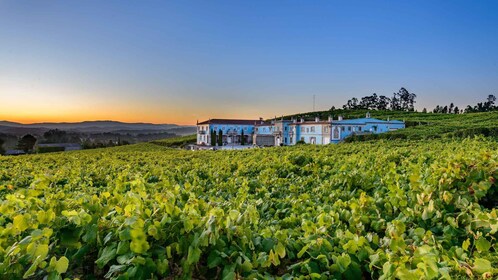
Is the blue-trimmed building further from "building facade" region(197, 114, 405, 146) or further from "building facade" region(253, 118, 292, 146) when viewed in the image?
"building facade" region(253, 118, 292, 146)

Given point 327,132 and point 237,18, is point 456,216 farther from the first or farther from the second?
point 327,132

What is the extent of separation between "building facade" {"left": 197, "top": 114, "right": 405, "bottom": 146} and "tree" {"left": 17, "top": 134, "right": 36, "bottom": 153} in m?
27.6

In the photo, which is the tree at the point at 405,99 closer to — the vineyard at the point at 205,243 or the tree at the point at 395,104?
the tree at the point at 395,104

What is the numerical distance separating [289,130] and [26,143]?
1525 inches

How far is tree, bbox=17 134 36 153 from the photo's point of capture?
41.3 metres

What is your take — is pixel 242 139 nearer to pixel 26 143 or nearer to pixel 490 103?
pixel 26 143

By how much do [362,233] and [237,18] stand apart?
16591mm

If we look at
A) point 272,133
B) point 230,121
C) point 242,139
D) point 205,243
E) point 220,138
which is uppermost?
point 230,121

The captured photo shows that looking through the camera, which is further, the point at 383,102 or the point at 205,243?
the point at 383,102

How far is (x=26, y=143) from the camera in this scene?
4181 cm

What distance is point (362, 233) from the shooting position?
8.80 ft

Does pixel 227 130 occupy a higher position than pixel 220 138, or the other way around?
pixel 227 130

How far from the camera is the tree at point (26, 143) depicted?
41.3 metres

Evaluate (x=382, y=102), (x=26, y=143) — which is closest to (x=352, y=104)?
(x=382, y=102)
